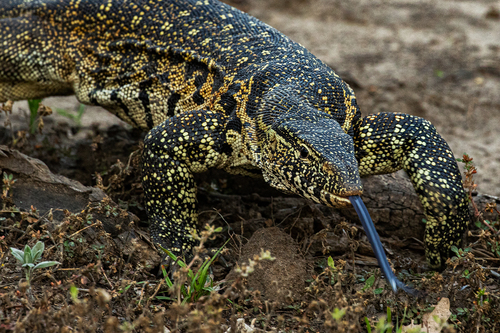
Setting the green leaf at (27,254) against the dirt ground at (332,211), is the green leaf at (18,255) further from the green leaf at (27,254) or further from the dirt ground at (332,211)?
the dirt ground at (332,211)

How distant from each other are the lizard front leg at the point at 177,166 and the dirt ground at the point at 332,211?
23 centimetres

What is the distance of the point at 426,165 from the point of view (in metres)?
4.24

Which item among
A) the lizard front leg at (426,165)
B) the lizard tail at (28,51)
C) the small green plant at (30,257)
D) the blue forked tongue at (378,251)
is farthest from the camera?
the lizard tail at (28,51)

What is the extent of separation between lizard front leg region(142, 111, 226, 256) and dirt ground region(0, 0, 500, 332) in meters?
0.23

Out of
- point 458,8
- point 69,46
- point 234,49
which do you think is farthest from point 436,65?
point 69,46

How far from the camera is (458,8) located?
12.0 meters

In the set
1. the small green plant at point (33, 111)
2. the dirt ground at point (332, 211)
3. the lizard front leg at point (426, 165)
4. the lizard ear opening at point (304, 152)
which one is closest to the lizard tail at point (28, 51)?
the small green plant at point (33, 111)

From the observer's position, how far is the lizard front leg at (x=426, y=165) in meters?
4.16

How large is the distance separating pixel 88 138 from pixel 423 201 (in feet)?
14.0

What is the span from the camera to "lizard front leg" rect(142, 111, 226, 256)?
437 centimetres

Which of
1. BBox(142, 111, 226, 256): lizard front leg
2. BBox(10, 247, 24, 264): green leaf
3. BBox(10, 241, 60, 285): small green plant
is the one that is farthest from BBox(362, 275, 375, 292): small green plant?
BBox(10, 247, 24, 264): green leaf

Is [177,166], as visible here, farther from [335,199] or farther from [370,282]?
[370,282]

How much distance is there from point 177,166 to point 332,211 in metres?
1.61

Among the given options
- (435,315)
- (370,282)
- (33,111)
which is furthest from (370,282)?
(33,111)
